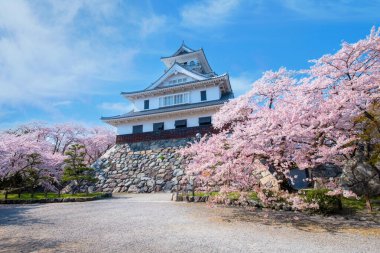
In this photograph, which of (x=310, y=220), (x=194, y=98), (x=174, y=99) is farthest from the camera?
(x=174, y=99)

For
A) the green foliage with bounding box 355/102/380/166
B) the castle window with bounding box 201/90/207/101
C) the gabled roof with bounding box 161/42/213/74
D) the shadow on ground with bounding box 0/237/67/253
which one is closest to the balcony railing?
the castle window with bounding box 201/90/207/101

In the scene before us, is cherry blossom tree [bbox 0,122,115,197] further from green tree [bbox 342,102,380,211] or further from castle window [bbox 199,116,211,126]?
green tree [bbox 342,102,380,211]

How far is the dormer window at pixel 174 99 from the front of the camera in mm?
23391

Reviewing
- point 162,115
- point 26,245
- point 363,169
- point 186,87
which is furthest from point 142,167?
point 363,169

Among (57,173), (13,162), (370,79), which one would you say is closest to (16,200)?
(13,162)

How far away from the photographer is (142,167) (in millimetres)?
20188

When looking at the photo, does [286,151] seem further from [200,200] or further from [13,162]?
[13,162]

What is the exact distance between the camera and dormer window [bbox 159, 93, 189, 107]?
76.7 feet

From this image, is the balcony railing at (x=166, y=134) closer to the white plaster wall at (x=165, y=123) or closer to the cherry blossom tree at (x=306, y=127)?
the white plaster wall at (x=165, y=123)

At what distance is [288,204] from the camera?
9680 millimetres

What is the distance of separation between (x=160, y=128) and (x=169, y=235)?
53.8 ft

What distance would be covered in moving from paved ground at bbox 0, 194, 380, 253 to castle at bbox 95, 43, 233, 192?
1006 cm

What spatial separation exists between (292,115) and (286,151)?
54.0 inches

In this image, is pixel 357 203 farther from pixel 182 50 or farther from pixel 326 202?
pixel 182 50
